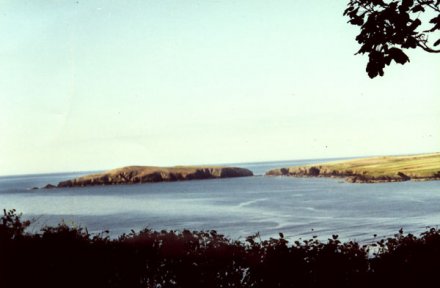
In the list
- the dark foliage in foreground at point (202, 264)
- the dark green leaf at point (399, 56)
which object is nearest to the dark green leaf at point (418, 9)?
the dark green leaf at point (399, 56)

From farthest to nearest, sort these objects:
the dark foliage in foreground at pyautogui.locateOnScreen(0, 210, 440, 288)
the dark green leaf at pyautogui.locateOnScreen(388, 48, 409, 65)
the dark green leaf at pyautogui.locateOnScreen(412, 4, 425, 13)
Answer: the dark foliage in foreground at pyautogui.locateOnScreen(0, 210, 440, 288)
the dark green leaf at pyautogui.locateOnScreen(412, 4, 425, 13)
the dark green leaf at pyautogui.locateOnScreen(388, 48, 409, 65)

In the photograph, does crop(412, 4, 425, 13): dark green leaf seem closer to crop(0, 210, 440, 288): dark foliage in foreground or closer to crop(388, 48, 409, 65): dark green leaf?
crop(388, 48, 409, 65): dark green leaf

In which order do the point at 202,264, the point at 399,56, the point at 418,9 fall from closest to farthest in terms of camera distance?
the point at 399,56 → the point at 418,9 → the point at 202,264

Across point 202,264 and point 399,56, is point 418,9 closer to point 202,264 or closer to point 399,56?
point 399,56

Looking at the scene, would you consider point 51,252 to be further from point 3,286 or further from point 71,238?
point 3,286

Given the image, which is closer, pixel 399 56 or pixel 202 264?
pixel 399 56

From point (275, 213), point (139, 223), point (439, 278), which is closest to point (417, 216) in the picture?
point (275, 213)

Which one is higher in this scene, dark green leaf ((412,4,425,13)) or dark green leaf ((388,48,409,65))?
dark green leaf ((412,4,425,13))

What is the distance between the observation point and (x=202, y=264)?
961cm

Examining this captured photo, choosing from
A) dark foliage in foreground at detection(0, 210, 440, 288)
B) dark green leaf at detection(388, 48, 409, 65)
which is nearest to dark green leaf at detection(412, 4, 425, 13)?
dark green leaf at detection(388, 48, 409, 65)

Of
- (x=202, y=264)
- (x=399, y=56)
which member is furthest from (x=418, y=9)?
(x=202, y=264)

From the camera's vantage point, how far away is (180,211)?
80875 mm

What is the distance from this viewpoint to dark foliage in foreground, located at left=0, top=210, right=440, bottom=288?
9.30m

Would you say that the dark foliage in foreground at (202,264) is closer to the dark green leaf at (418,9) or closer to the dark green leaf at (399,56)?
the dark green leaf at (399,56)
